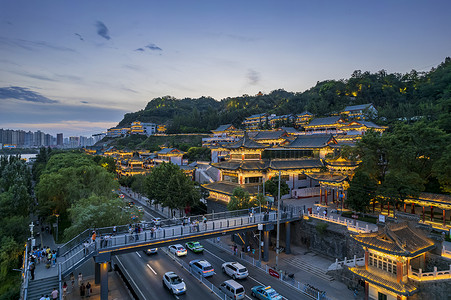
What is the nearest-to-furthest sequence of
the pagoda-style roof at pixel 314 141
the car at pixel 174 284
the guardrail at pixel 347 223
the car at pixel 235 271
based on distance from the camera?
the car at pixel 174 284
the car at pixel 235 271
the guardrail at pixel 347 223
the pagoda-style roof at pixel 314 141

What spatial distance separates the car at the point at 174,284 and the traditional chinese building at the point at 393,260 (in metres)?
12.6

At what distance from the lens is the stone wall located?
25.9 meters

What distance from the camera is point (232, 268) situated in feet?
80.0

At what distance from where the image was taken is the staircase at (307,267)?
24.4 meters

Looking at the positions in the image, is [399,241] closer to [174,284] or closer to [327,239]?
[327,239]

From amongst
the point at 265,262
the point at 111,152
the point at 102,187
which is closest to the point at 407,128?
the point at 265,262

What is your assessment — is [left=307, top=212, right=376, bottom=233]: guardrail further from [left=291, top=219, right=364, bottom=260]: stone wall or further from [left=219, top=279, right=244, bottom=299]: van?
[left=219, top=279, right=244, bottom=299]: van

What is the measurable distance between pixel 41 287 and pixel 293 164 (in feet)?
118

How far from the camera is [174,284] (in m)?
21.4

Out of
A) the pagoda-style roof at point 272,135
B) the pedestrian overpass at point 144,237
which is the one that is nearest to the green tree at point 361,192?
the pedestrian overpass at point 144,237

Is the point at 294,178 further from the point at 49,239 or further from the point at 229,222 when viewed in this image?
the point at 49,239

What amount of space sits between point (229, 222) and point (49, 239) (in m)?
26.1

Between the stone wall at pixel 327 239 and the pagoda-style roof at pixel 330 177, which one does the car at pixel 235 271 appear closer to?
the stone wall at pixel 327 239

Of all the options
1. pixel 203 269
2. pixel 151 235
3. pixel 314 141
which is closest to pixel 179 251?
pixel 203 269
